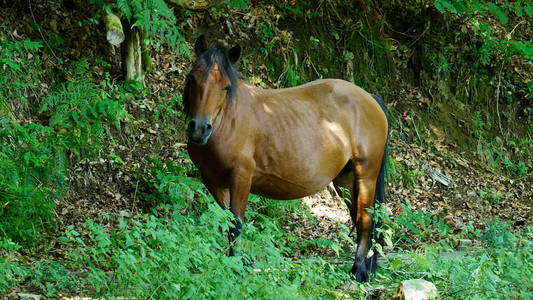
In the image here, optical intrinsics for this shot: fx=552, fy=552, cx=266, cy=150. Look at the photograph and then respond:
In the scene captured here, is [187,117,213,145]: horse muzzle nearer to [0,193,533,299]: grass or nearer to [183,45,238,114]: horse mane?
[183,45,238,114]: horse mane

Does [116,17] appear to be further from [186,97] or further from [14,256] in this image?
[14,256]

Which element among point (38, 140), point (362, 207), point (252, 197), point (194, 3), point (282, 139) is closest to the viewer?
point (282, 139)

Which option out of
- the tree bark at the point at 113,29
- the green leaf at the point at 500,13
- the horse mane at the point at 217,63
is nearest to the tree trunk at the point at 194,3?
the tree bark at the point at 113,29

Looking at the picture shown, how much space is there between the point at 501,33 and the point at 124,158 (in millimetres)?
8669

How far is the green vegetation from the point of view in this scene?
3766 millimetres

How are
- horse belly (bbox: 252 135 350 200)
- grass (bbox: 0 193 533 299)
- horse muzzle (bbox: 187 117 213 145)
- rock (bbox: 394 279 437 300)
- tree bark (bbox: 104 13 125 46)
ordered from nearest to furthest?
grass (bbox: 0 193 533 299)
rock (bbox: 394 279 437 300)
horse muzzle (bbox: 187 117 213 145)
horse belly (bbox: 252 135 350 200)
tree bark (bbox: 104 13 125 46)

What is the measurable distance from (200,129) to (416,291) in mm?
2087

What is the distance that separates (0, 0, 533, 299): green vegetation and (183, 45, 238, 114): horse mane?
3.03 ft

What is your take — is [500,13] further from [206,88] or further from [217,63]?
[206,88]

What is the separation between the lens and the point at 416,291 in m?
3.96

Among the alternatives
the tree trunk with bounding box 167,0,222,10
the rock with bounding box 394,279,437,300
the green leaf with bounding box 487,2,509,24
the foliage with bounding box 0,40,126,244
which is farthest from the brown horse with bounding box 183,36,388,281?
the green leaf with bounding box 487,2,509,24

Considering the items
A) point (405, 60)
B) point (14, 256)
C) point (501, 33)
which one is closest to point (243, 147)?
point (14, 256)

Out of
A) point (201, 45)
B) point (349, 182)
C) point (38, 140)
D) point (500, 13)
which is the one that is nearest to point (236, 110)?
point (201, 45)

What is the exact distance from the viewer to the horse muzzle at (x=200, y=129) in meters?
4.54
